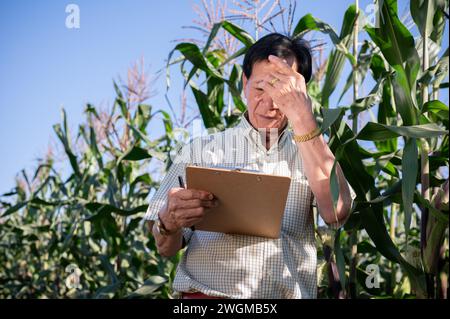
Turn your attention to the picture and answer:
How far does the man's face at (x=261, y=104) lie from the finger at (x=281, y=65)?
0.05m

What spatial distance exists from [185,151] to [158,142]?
1312mm

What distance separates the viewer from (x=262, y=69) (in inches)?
58.1

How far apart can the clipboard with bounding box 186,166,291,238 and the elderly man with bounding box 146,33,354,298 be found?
0.03m

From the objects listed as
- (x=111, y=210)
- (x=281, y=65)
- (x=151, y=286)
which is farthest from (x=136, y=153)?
(x=281, y=65)

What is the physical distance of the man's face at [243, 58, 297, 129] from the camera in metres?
1.46

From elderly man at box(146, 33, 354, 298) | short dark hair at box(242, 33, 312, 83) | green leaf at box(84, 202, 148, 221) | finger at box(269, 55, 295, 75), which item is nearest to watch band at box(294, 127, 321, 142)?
elderly man at box(146, 33, 354, 298)

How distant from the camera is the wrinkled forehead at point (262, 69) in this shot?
1453 millimetres

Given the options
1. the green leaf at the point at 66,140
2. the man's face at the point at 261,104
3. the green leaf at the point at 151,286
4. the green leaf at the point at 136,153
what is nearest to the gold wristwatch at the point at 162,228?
the man's face at the point at 261,104

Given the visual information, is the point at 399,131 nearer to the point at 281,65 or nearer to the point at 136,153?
the point at 281,65

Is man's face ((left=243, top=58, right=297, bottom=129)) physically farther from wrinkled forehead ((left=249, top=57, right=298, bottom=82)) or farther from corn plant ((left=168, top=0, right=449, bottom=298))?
corn plant ((left=168, top=0, right=449, bottom=298))

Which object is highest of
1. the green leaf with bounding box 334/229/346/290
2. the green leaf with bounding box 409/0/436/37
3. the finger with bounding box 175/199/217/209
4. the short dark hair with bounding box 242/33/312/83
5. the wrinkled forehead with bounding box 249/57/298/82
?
the green leaf with bounding box 409/0/436/37

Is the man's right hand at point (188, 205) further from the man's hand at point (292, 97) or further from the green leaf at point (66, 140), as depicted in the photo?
the green leaf at point (66, 140)

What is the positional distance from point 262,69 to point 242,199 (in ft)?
1.18
